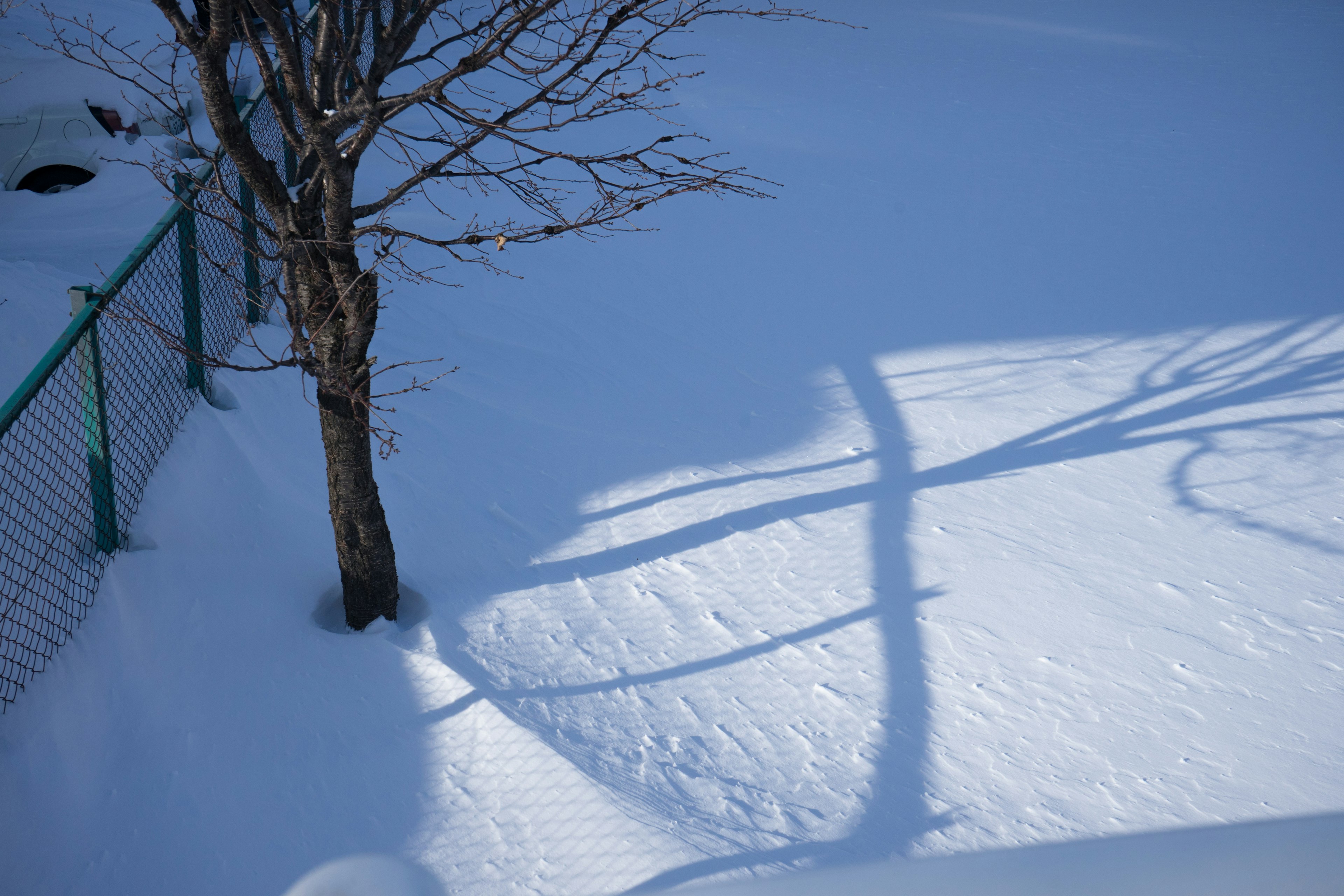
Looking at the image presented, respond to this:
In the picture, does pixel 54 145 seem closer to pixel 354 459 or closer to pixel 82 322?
pixel 82 322

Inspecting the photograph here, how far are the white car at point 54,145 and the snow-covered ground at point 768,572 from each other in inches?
12.6

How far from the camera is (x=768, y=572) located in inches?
205

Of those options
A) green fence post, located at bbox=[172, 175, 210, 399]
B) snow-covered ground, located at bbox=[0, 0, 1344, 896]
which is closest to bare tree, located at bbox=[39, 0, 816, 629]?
snow-covered ground, located at bbox=[0, 0, 1344, 896]

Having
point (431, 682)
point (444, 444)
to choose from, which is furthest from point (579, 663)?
point (444, 444)

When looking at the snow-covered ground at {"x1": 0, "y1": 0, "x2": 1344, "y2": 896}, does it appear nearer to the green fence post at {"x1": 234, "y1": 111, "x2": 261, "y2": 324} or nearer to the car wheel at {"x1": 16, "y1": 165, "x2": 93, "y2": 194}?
the car wheel at {"x1": 16, "y1": 165, "x2": 93, "y2": 194}

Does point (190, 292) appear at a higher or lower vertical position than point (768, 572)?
higher

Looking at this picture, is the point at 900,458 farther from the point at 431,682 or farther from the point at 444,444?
the point at 431,682

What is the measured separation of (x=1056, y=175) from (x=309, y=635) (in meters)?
9.67

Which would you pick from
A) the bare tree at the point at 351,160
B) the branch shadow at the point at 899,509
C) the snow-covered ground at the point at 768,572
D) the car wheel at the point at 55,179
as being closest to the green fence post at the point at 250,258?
the snow-covered ground at the point at 768,572

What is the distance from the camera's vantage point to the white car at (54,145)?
6707 millimetres

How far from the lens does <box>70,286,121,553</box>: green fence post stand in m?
3.73

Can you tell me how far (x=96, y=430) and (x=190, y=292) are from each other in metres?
1.34

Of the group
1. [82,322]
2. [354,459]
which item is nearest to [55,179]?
[82,322]

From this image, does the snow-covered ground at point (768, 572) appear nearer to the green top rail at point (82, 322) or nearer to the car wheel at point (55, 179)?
the car wheel at point (55, 179)
